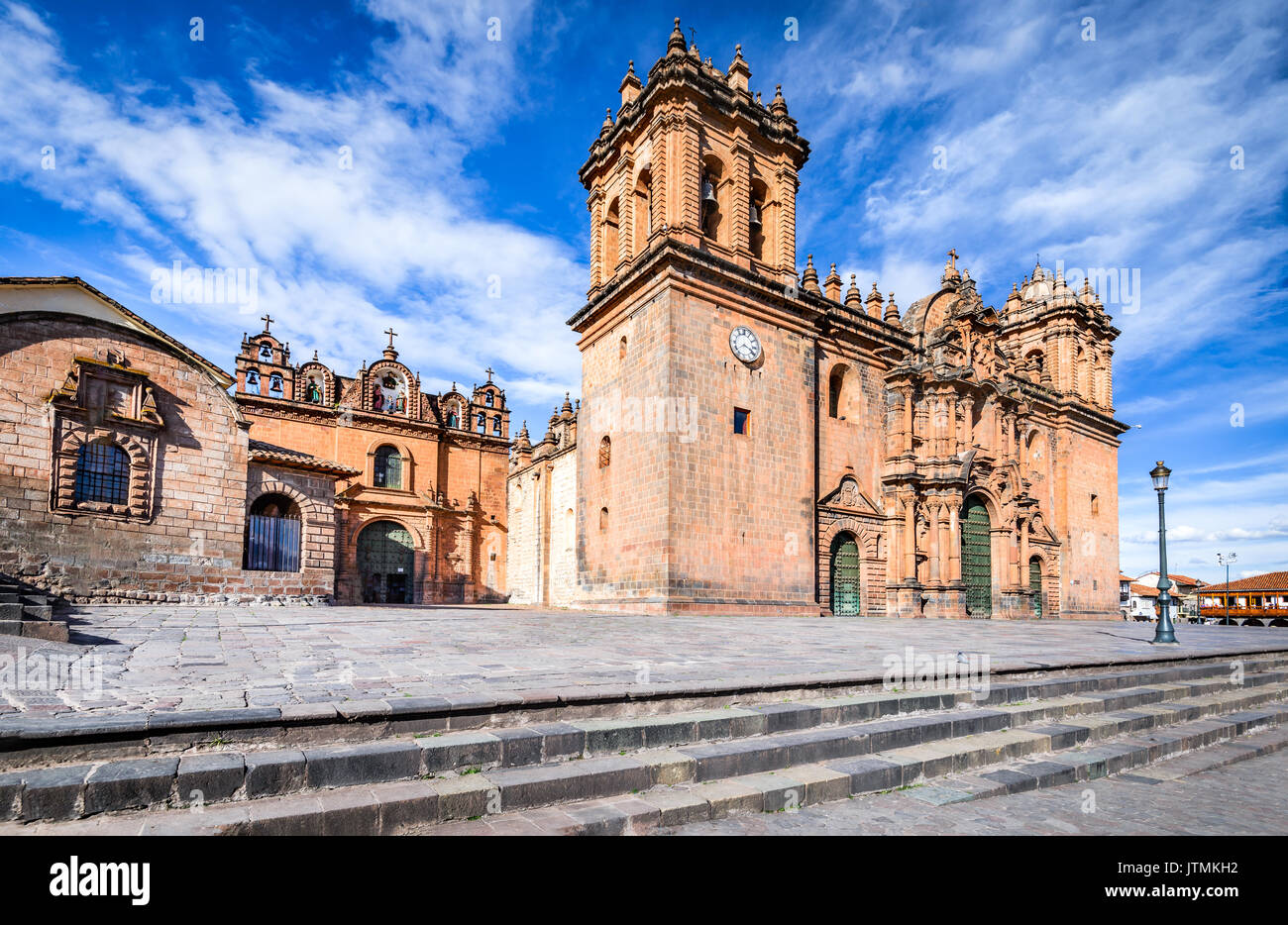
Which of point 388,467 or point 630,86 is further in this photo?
point 388,467

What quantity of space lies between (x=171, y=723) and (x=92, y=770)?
0.36m

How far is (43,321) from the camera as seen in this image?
1473 cm

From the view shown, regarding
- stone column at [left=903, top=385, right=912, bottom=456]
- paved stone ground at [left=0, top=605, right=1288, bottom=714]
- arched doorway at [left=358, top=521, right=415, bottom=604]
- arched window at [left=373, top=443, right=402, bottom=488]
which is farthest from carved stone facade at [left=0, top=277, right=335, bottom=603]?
stone column at [left=903, top=385, right=912, bottom=456]

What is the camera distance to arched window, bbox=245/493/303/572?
1745 cm

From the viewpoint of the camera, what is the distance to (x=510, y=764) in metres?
4.09

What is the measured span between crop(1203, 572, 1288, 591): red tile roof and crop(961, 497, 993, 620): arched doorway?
3282 centimetres

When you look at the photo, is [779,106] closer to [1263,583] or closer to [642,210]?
[642,210]

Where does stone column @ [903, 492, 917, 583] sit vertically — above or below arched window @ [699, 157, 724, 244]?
below

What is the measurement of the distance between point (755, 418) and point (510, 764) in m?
16.0

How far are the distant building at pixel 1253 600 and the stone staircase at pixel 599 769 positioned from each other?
1990 inches

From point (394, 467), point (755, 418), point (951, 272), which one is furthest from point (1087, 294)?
point (394, 467)

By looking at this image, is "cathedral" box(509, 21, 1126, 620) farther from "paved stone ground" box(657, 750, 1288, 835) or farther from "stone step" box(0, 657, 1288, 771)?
"paved stone ground" box(657, 750, 1288, 835)
